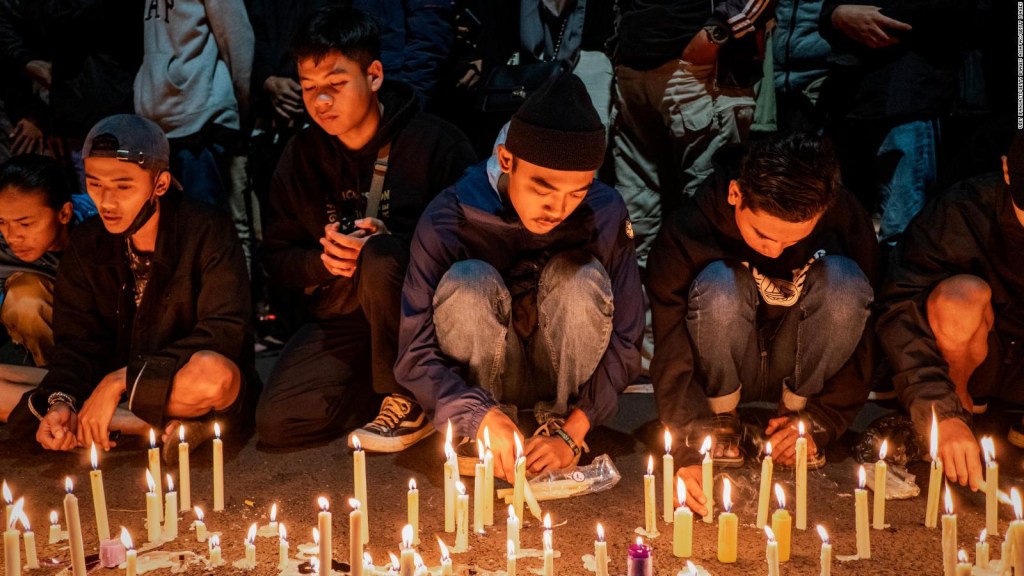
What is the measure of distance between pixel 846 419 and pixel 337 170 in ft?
7.84

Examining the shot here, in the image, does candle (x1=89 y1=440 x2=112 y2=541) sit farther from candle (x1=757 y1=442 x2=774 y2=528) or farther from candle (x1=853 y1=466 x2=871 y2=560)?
candle (x1=853 y1=466 x2=871 y2=560)

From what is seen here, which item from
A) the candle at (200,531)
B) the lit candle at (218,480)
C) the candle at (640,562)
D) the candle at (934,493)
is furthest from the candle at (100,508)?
the candle at (934,493)

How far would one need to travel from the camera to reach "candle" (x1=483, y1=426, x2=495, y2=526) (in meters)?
3.32

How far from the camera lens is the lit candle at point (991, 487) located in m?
3.21

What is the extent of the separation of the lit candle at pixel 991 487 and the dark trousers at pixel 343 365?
2.17m

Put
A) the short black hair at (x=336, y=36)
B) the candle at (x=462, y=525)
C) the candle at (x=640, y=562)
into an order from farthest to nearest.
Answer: the short black hair at (x=336, y=36) < the candle at (x=462, y=525) < the candle at (x=640, y=562)

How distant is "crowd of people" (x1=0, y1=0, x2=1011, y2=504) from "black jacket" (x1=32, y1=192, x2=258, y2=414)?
0.5 inches

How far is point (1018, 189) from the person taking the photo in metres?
3.64

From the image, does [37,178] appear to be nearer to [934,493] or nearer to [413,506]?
[413,506]

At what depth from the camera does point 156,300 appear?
13.9 ft

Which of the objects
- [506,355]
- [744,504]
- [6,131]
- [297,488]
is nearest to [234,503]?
[297,488]

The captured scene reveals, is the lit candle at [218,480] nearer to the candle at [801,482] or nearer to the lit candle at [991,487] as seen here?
the candle at [801,482]

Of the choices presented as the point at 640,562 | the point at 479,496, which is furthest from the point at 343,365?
the point at 640,562

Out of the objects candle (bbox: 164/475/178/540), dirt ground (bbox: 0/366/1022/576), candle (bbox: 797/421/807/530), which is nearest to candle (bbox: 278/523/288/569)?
dirt ground (bbox: 0/366/1022/576)
